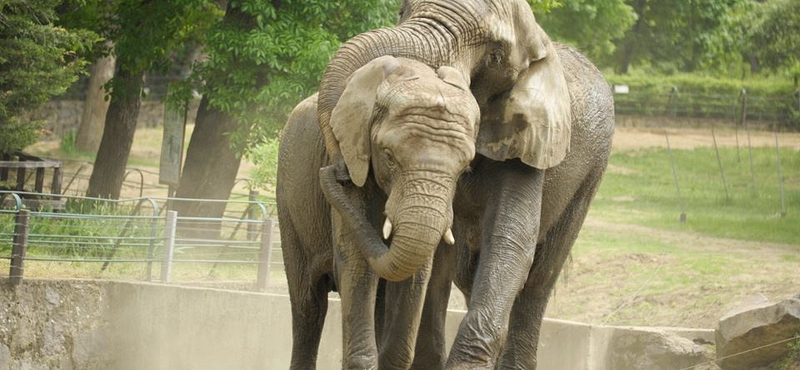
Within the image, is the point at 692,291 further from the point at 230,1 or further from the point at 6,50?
the point at 6,50

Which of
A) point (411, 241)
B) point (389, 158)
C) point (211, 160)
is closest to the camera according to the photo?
point (411, 241)

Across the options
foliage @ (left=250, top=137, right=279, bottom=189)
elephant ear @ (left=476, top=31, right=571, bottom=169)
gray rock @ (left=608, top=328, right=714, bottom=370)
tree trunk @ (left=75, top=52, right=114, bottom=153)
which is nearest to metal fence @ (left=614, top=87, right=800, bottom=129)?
tree trunk @ (left=75, top=52, right=114, bottom=153)

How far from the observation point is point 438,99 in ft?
21.8

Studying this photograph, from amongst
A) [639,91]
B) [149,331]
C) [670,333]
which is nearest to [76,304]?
[149,331]

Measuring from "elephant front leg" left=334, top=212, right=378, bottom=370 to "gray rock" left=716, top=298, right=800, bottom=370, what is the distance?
3.76 meters

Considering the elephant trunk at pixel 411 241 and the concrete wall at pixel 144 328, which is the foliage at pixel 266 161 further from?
the elephant trunk at pixel 411 241

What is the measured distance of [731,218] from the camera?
21.9 metres

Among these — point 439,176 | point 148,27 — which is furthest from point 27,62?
point 439,176

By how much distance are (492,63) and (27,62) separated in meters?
10.3

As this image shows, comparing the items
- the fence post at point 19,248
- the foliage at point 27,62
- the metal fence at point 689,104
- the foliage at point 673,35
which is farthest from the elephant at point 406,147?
the foliage at point 673,35

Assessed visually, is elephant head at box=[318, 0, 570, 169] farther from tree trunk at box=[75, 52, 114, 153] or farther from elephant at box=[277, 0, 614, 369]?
tree trunk at box=[75, 52, 114, 153]

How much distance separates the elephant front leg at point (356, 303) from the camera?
24.0ft

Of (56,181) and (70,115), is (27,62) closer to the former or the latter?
(56,181)

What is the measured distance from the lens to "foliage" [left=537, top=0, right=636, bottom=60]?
2964cm
